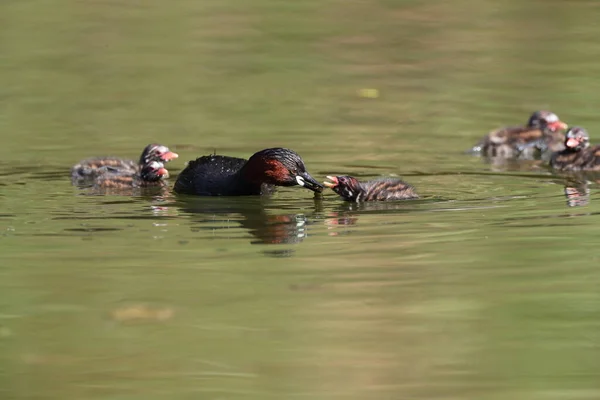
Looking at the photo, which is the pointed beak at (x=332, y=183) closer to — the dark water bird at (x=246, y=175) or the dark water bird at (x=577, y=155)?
the dark water bird at (x=246, y=175)

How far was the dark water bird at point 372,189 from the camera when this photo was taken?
8203 millimetres

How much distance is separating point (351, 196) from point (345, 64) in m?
6.51

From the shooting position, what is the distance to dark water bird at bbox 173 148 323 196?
8.43 m

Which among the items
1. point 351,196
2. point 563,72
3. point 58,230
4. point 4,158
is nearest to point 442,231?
point 351,196

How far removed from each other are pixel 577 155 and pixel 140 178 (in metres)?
3.15

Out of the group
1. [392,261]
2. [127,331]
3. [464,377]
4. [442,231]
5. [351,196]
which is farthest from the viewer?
[351,196]

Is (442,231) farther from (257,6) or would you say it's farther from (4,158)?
(257,6)

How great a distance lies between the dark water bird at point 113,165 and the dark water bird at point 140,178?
64 mm

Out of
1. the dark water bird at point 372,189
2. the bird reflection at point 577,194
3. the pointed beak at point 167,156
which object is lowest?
the bird reflection at point 577,194

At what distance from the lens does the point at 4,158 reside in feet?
32.7

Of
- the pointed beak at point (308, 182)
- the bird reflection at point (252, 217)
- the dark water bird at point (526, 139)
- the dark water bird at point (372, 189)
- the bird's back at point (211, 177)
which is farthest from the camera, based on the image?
the dark water bird at point (526, 139)

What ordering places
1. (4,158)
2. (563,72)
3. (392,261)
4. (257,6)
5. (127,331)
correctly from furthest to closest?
(257,6), (563,72), (4,158), (392,261), (127,331)

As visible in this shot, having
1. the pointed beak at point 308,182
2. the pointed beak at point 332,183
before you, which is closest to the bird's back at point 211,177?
the pointed beak at point 308,182

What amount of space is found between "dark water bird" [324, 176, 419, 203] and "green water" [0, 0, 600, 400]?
0.12m
